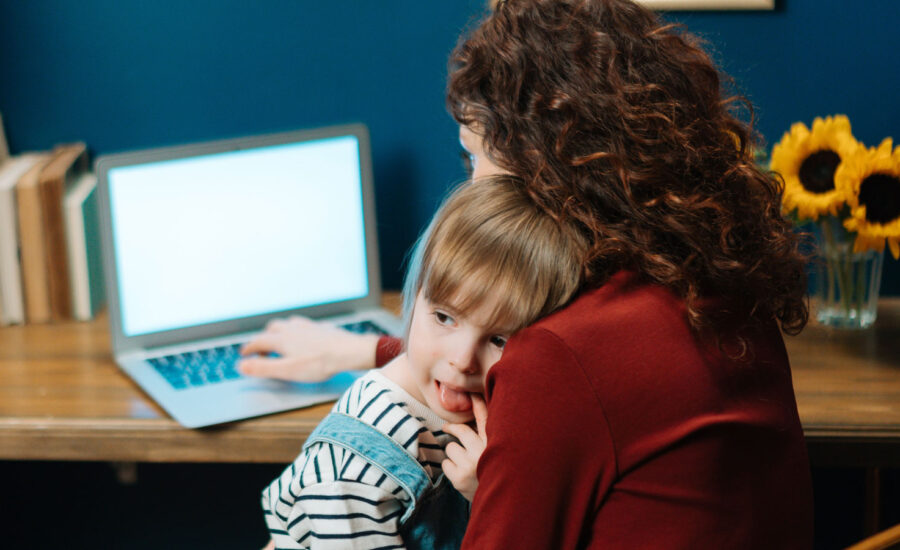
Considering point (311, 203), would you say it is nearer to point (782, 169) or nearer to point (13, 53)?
point (13, 53)

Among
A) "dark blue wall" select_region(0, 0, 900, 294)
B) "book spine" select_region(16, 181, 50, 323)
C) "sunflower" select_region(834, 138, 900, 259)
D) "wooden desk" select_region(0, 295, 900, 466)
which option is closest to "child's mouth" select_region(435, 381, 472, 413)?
"wooden desk" select_region(0, 295, 900, 466)

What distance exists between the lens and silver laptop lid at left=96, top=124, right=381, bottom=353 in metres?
1.62

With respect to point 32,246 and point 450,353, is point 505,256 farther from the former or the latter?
point 32,246

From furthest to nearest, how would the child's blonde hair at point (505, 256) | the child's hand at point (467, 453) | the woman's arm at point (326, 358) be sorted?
the woman's arm at point (326, 358) < the child's hand at point (467, 453) < the child's blonde hair at point (505, 256)

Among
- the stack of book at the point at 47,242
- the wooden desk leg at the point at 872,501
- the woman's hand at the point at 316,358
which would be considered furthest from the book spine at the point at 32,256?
the wooden desk leg at the point at 872,501

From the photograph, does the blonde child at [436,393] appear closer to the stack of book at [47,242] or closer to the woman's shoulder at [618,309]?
the woman's shoulder at [618,309]

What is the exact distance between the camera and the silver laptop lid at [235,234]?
1618 mm

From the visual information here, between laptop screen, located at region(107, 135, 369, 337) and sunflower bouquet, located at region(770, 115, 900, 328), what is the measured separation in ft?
2.51

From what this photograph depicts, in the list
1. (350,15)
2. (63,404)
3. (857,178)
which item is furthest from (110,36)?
(857,178)

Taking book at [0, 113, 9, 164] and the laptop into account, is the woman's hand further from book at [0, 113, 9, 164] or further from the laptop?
book at [0, 113, 9, 164]

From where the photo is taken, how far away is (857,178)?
1539 mm

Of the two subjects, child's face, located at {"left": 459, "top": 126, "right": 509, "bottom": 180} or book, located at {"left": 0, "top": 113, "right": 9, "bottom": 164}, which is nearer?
child's face, located at {"left": 459, "top": 126, "right": 509, "bottom": 180}

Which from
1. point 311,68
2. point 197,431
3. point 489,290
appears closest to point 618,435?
point 489,290

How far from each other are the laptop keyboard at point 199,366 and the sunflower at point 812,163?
738mm
